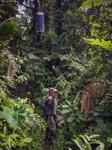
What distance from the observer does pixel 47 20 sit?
12.2 metres

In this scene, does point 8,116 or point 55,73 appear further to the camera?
point 55,73

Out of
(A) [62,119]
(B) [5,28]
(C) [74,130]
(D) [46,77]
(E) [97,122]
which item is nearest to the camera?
(B) [5,28]

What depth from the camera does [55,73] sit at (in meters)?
11.2

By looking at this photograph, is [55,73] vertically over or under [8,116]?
Answer: under

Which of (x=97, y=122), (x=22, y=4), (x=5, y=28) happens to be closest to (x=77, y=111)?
(x=97, y=122)

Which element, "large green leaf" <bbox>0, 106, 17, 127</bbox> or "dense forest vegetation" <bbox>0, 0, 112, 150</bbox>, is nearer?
"large green leaf" <bbox>0, 106, 17, 127</bbox>

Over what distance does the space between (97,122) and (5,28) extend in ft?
8.33

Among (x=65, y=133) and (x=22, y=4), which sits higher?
(x=22, y=4)

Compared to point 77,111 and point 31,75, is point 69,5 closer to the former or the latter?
point 31,75

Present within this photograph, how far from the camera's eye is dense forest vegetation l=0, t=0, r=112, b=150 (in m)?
5.84

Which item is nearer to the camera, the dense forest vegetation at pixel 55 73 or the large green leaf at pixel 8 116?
the large green leaf at pixel 8 116

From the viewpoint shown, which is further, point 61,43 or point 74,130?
point 61,43

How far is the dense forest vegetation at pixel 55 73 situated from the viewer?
5844mm

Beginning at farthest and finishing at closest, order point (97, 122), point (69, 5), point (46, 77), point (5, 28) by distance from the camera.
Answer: point (69, 5)
point (46, 77)
point (97, 122)
point (5, 28)
